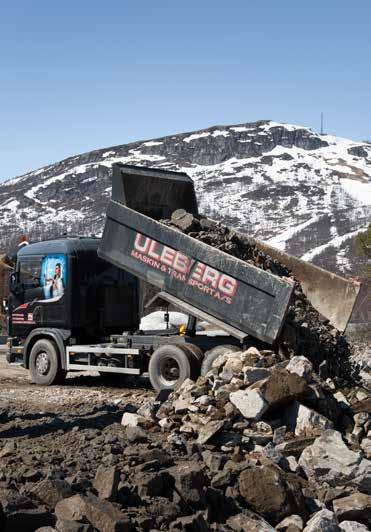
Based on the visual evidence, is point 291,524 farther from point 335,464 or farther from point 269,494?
point 335,464

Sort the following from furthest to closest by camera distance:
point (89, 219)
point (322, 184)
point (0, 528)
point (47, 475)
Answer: point (322, 184) < point (89, 219) < point (47, 475) < point (0, 528)

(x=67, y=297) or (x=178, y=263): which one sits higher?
(x=178, y=263)

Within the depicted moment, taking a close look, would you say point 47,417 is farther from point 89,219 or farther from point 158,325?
point 89,219

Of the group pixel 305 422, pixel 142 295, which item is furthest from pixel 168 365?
pixel 305 422

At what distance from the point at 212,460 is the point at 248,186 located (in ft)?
462

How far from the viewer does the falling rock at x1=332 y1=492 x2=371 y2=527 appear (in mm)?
5734

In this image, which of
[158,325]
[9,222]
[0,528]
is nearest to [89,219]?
[9,222]

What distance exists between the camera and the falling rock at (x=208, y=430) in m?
6.61

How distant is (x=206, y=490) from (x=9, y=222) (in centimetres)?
12520

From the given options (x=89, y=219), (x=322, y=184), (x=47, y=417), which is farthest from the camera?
(x=322, y=184)

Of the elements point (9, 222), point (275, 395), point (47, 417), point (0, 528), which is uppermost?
point (0, 528)

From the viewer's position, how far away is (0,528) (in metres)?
4.12

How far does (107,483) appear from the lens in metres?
4.91

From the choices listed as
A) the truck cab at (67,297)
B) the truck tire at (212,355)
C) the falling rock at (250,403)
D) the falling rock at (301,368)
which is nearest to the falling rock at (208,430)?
the falling rock at (250,403)
